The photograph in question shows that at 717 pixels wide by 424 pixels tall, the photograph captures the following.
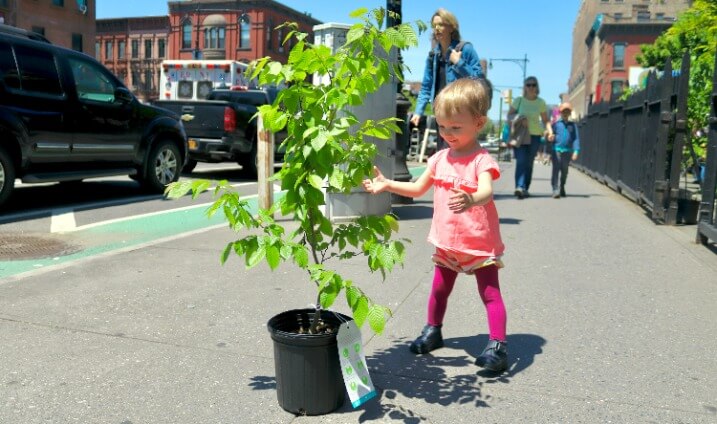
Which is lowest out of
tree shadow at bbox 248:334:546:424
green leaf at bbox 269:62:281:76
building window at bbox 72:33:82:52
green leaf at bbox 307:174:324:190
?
tree shadow at bbox 248:334:546:424

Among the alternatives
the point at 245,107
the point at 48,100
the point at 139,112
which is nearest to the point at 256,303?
the point at 48,100

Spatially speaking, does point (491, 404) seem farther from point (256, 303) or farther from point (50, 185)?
point (50, 185)

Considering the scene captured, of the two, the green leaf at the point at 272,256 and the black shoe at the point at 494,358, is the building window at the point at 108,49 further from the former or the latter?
the green leaf at the point at 272,256

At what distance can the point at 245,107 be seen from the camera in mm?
13734

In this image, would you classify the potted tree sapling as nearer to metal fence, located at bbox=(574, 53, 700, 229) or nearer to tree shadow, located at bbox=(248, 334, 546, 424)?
tree shadow, located at bbox=(248, 334, 546, 424)

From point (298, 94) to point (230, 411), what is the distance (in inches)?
54.5

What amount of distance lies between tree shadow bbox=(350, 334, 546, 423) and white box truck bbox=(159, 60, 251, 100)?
A: 18409mm

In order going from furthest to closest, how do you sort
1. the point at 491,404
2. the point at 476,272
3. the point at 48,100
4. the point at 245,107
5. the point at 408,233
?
1. the point at 245,107
2. the point at 48,100
3. the point at 408,233
4. the point at 476,272
5. the point at 491,404

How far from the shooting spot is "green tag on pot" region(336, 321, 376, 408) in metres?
2.77

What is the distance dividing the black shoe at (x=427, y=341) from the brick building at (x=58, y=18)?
142 ft

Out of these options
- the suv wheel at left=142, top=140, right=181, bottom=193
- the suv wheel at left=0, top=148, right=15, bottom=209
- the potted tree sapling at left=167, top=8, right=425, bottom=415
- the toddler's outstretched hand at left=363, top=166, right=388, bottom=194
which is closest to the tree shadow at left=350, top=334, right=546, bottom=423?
the potted tree sapling at left=167, top=8, right=425, bottom=415

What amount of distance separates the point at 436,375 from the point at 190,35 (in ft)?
220

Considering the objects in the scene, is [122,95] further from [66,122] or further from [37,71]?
[37,71]

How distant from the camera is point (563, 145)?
40.5 ft
